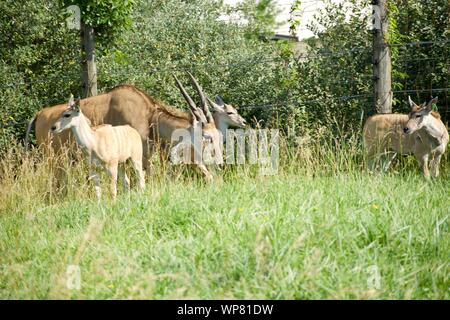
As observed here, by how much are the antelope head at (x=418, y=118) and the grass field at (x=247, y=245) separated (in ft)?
5.64

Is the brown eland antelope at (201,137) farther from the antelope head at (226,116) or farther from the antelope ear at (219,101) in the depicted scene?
the antelope ear at (219,101)

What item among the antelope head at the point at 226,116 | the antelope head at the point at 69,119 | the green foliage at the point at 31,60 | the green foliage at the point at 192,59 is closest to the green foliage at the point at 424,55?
the green foliage at the point at 192,59

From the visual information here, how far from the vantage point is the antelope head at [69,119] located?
7.95m

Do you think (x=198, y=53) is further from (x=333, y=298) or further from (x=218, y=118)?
(x=333, y=298)

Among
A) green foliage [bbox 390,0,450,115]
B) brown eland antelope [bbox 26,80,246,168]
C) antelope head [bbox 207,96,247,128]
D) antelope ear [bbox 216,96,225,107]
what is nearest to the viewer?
brown eland antelope [bbox 26,80,246,168]

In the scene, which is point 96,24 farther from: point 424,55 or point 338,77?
point 424,55

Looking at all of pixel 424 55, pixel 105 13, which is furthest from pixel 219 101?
pixel 424 55

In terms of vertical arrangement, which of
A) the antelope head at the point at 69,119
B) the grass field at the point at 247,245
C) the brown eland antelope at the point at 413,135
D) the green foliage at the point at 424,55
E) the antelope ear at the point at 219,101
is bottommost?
the grass field at the point at 247,245

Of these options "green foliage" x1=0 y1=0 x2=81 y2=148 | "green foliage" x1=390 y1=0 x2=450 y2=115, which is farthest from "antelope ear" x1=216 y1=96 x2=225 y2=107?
"green foliage" x1=0 y1=0 x2=81 y2=148

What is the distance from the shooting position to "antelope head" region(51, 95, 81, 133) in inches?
313

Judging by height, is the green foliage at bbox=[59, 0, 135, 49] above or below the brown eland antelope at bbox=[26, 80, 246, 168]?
above

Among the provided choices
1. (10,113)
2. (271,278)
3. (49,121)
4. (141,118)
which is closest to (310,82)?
(141,118)

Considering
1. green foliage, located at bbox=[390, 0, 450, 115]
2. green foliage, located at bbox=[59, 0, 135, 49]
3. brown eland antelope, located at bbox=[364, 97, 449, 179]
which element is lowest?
brown eland antelope, located at bbox=[364, 97, 449, 179]

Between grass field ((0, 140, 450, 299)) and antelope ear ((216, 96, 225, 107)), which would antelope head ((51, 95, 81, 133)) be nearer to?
grass field ((0, 140, 450, 299))
